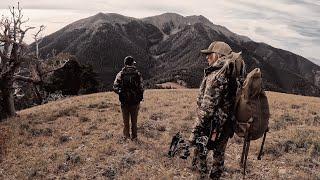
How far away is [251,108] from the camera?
902 cm

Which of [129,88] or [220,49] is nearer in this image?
[220,49]

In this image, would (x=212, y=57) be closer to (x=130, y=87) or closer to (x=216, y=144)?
(x=216, y=144)

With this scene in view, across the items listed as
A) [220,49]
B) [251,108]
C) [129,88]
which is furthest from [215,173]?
[129,88]

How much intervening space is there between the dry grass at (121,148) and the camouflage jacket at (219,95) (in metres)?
2.89

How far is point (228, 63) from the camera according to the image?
360 inches

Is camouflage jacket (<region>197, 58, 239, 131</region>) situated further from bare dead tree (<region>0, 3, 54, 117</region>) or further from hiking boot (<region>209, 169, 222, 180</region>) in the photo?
bare dead tree (<region>0, 3, 54, 117</region>)

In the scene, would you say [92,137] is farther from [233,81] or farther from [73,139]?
[233,81]

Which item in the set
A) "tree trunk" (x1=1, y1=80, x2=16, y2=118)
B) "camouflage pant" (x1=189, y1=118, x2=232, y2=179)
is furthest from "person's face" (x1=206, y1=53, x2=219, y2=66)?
"tree trunk" (x1=1, y1=80, x2=16, y2=118)

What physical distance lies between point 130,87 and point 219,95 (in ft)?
20.6

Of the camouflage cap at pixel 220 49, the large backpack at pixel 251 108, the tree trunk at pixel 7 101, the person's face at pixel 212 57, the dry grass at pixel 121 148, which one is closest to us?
the large backpack at pixel 251 108

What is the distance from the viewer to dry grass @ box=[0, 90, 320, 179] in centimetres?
1242

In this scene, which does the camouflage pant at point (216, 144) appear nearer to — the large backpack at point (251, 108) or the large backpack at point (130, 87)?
the large backpack at point (251, 108)

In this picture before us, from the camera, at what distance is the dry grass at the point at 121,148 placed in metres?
12.4

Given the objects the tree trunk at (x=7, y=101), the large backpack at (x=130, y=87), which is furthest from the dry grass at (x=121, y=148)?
the tree trunk at (x=7, y=101)
